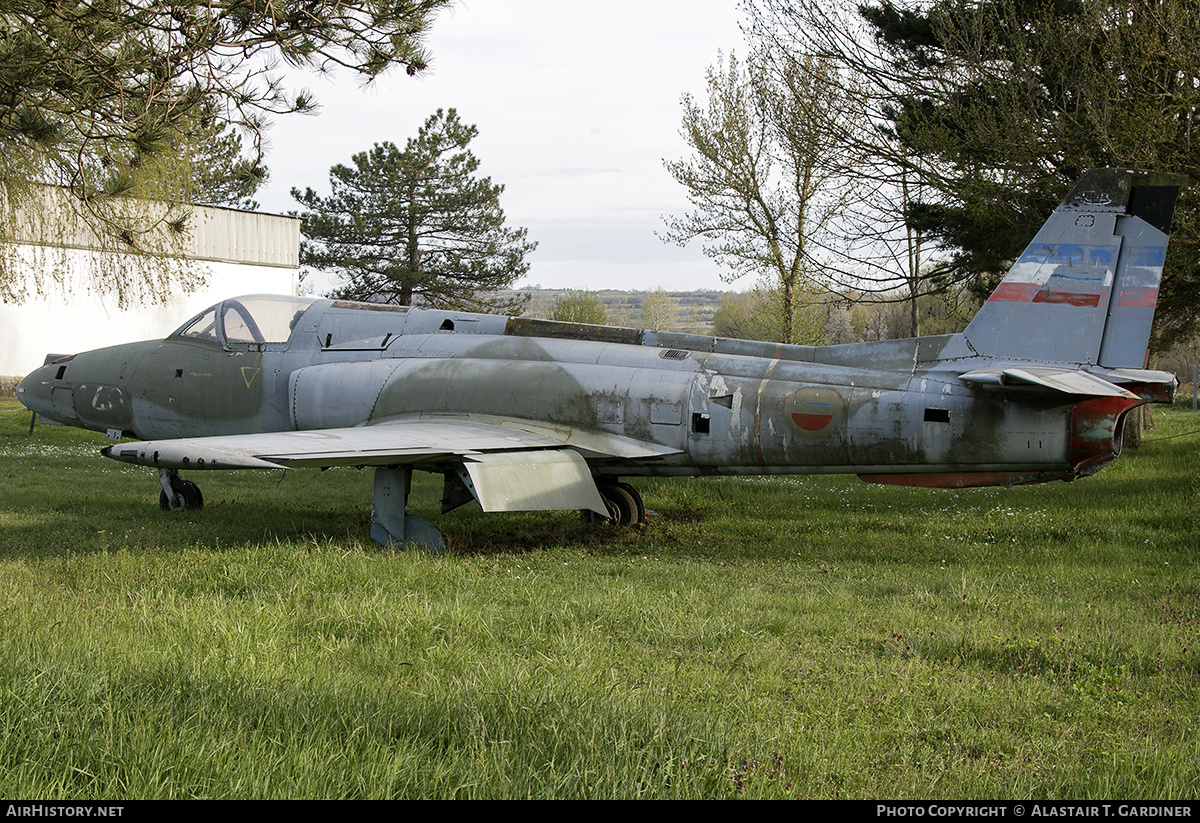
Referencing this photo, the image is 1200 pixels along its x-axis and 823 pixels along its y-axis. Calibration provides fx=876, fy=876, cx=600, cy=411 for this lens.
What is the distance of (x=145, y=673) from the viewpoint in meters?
4.23

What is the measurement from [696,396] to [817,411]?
1257 millimetres

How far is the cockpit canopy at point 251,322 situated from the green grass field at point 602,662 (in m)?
2.35

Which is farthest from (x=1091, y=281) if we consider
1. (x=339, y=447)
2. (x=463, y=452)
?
(x=339, y=447)

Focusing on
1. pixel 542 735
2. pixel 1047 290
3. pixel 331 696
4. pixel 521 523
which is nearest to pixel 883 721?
pixel 542 735

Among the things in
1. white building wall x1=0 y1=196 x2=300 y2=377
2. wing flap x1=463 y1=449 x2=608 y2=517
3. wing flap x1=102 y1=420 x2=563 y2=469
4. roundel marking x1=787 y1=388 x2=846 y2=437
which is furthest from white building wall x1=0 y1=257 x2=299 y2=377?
roundel marking x1=787 y1=388 x2=846 y2=437

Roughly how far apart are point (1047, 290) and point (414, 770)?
7.88 m

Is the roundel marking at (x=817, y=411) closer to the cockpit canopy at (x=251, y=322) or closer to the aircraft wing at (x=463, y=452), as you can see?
the aircraft wing at (x=463, y=452)

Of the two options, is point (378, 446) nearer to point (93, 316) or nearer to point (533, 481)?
point (533, 481)

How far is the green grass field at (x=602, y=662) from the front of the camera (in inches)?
135

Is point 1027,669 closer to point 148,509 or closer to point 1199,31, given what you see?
point 1199,31

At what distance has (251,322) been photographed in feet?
36.5

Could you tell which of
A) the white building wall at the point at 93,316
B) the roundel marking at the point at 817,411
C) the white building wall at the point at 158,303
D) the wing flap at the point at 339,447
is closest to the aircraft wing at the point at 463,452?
the wing flap at the point at 339,447

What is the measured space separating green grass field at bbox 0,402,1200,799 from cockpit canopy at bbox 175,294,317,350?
2.35 meters
